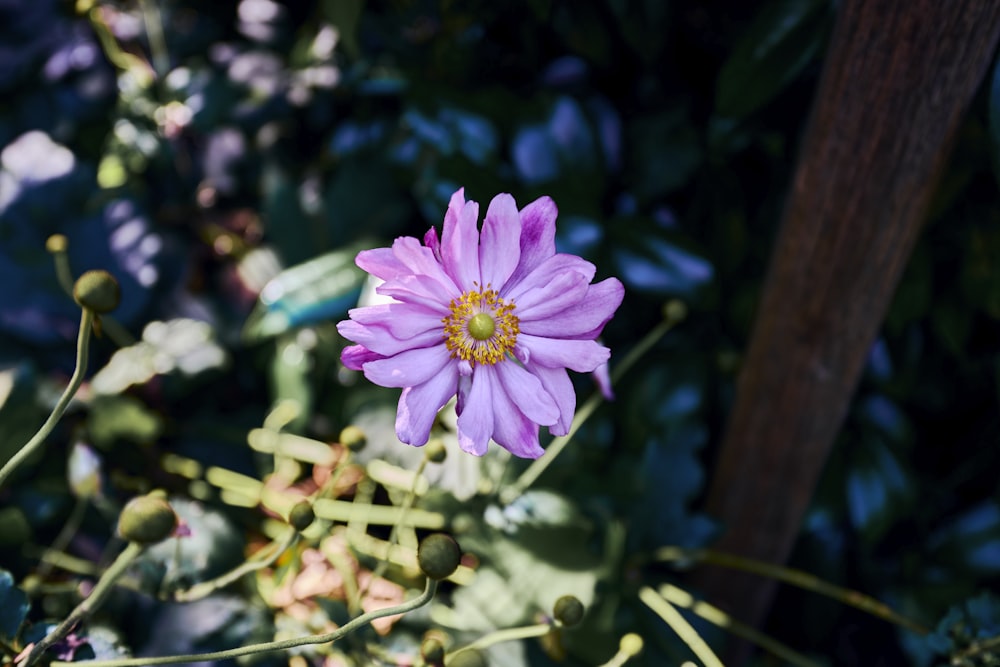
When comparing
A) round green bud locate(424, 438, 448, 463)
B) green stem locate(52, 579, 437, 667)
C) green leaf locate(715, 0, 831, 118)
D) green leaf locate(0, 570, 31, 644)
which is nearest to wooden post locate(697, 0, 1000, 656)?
green leaf locate(715, 0, 831, 118)

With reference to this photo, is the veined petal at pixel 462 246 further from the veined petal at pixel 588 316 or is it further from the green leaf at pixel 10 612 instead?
the green leaf at pixel 10 612

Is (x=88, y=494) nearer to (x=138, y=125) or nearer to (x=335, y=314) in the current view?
(x=335, y=314)

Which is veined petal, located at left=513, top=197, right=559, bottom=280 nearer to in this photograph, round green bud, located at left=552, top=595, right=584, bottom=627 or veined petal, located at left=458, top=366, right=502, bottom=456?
veined petal, located at left=458, top=366, right=502, bottom=456

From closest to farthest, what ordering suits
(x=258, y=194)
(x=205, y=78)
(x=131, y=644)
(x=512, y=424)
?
(x=512, y=424)
(x=131, y=644)
(x=205, y=78)
(x=258, y=194)

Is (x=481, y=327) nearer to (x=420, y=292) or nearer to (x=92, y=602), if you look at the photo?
(x=420, y=292)

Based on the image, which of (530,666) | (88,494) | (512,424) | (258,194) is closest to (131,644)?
(88,494)

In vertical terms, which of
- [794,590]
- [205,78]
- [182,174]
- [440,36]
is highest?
[440,36]

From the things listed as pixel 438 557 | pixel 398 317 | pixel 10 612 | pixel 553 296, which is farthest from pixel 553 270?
pixel 10 612

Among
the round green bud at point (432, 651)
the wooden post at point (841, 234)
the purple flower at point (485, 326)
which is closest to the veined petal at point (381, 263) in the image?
the purple flower at point (485, 326)

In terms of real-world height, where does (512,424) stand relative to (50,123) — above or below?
above
